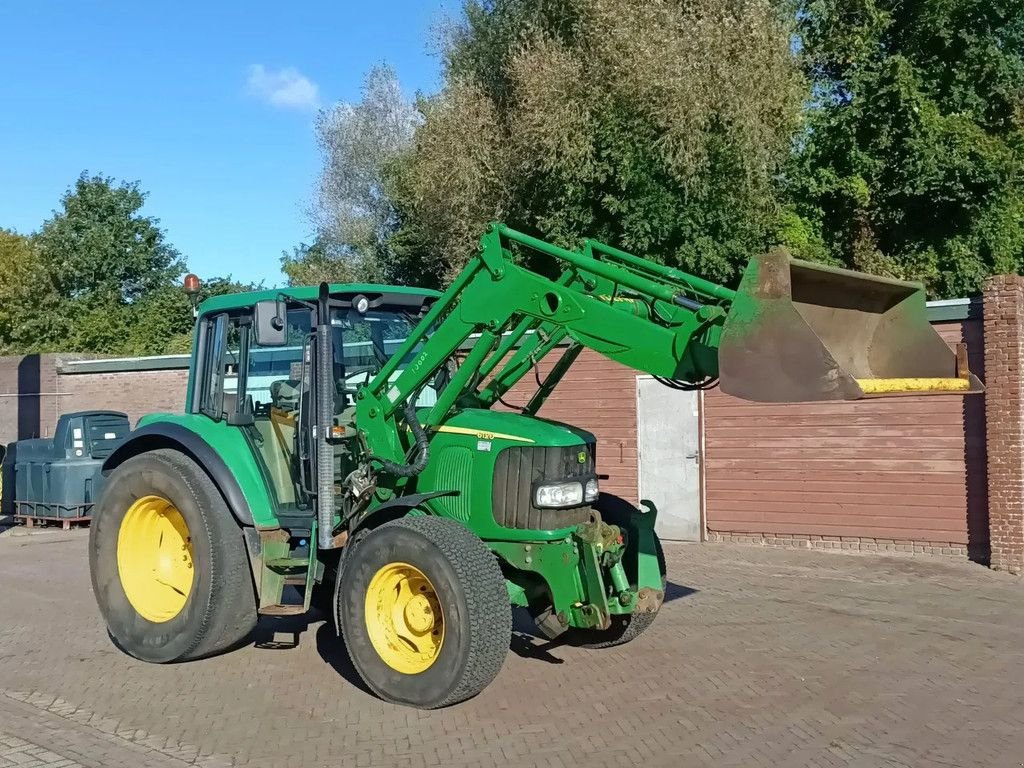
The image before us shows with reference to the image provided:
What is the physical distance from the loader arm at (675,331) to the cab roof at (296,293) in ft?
1.70

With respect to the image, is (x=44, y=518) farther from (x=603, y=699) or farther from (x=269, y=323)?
(x=603, y=699)

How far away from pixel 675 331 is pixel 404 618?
231 centimetres

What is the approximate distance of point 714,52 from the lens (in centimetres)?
1709

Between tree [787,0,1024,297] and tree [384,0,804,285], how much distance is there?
122cm

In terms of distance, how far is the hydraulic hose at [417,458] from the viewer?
6.25m

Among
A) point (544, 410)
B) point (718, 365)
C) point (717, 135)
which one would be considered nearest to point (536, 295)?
point (718, 365)

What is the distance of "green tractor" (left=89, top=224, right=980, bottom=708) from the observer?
5.48m

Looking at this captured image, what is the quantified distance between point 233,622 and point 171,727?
105cm

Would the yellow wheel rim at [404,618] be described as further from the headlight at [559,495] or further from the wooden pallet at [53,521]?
the wooden pallet at [53,521]

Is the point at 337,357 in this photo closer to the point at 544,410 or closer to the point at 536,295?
the point at 536,295

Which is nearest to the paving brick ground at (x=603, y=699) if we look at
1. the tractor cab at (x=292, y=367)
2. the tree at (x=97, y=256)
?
the tractor cab at (x=292, y=367)

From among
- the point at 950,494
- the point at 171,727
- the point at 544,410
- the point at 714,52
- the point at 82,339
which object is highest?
the point at 714,52

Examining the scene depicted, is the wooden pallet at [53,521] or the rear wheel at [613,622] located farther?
the wooden pallet at [53,521]

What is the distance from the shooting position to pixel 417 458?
20.7 feet
